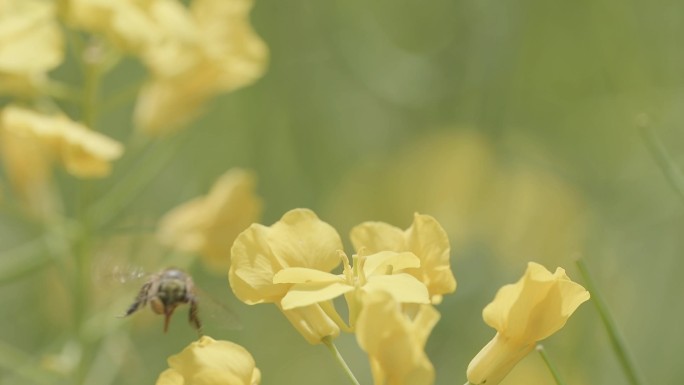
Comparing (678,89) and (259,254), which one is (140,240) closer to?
(259,254)

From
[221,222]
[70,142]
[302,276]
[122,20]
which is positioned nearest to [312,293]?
[302,276]

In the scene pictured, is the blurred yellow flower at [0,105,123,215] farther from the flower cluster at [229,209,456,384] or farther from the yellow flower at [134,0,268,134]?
the flower cluster at [229,209,456,384]

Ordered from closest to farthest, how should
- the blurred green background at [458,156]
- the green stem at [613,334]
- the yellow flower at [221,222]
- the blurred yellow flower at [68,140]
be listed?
the green stem at [613,334], the blurred yellow flower at [68,140], the yellow flower at [221,222], the blurred green background at [458,156]

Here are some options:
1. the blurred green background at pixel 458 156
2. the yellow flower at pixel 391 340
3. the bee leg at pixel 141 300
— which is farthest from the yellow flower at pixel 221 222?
the yellow flower at pixel 391 340

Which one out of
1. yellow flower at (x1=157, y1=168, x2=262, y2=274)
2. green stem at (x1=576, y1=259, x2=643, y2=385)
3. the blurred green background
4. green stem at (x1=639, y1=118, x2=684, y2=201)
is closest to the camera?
green stem at (x1=576, y1=259, x2=643, y2=385)

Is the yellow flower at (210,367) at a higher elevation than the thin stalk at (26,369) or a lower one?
lower

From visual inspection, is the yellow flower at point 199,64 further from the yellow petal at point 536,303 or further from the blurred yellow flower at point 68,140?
the yellow petal at point 536,303

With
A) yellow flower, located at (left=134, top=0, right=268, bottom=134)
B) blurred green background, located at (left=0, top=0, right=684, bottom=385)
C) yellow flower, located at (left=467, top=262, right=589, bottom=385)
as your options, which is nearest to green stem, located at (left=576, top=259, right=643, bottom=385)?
yellow flower, located at (left=467, top=262, right=589, bottom=385)
